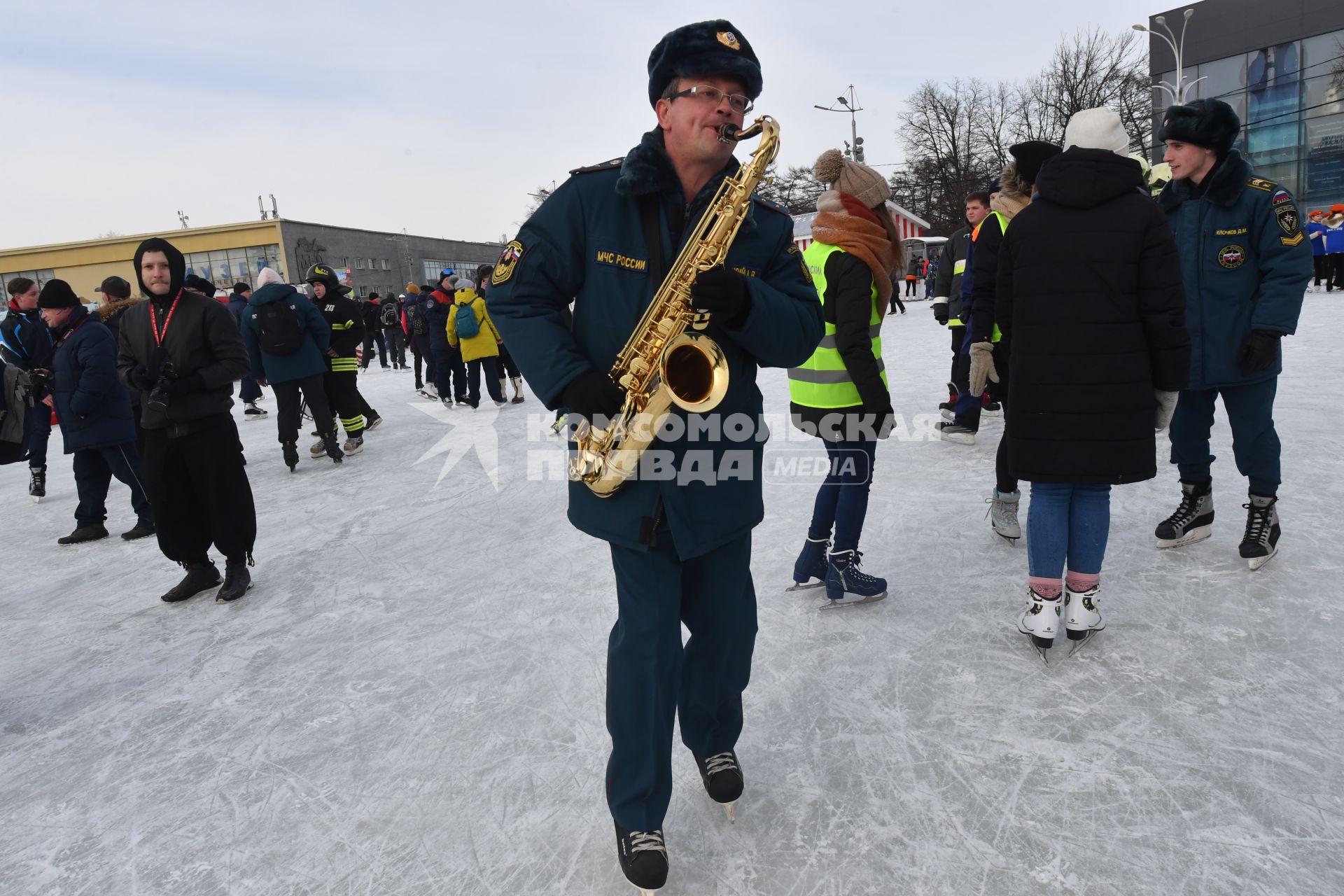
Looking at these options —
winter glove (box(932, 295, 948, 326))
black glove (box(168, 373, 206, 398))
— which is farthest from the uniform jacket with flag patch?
black glove (box(168, 373, 206, 398))

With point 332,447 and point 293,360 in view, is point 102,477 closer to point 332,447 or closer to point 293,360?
point 293,360

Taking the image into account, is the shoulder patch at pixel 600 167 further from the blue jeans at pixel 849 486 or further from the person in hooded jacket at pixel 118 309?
the person in hooded jacket at pixel 118 309

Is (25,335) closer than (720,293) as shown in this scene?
No

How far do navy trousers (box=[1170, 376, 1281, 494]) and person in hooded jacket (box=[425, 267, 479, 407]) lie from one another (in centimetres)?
874

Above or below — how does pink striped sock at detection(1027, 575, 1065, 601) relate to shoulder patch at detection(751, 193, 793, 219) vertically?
below

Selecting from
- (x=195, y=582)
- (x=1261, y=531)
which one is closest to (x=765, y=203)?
(x=1261, y=531)

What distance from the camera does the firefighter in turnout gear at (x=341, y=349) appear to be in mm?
8055

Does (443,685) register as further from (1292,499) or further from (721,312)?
(1292,499)

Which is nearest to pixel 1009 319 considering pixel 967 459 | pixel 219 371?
pixel 967 459

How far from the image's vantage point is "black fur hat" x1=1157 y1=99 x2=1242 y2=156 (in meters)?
3.30

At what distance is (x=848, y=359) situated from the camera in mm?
3271

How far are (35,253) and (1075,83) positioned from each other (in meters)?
65.9

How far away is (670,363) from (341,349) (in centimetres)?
728

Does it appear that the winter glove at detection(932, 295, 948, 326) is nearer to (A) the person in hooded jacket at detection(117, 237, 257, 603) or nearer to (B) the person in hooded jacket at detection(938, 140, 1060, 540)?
(B) the person in hooded jacket at detection(938, 140, 1060, 540)
